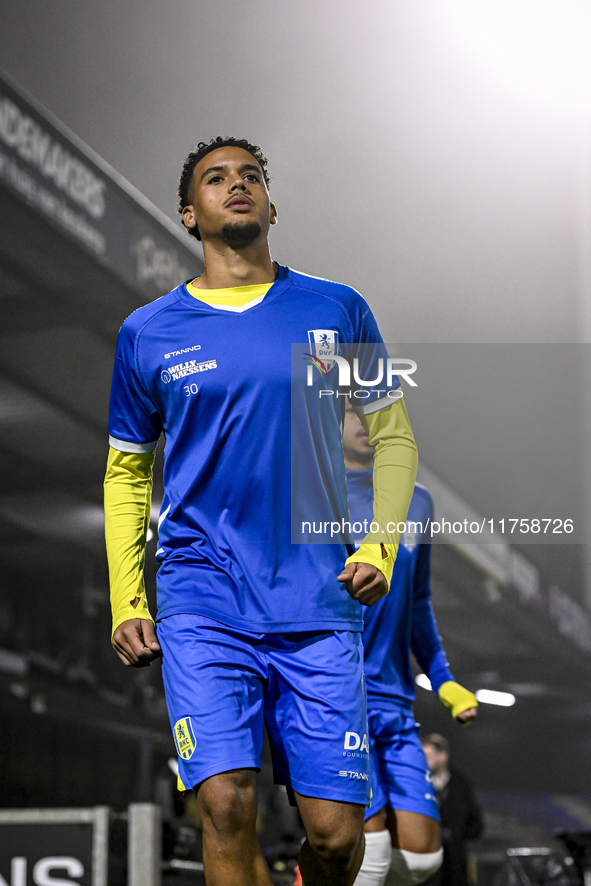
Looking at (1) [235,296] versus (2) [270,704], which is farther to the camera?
(1) [235,296]

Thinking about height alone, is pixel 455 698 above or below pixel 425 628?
below

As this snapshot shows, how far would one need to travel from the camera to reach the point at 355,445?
328cm

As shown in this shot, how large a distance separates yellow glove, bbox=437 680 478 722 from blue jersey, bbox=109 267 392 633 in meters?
1.16

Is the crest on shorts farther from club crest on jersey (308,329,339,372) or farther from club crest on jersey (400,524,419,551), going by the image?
club crest on jersey (400,524,419,551)

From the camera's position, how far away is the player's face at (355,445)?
10.7ft

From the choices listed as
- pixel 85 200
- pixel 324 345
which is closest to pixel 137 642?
pixel 324 345

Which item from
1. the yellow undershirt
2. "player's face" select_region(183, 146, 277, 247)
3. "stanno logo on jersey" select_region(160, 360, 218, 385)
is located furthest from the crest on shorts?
"player's face" select_region(183, 146, 277, 247)

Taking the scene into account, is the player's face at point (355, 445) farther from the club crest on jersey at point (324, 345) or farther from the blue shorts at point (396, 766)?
the club crest on jersey at point (324, 345)

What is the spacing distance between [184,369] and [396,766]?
4.97ft

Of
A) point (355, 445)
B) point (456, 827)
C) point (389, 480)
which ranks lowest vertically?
point (456, 827)

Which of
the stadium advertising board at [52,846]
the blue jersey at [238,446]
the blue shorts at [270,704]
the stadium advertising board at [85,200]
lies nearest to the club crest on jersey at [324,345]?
the blue jersey at [238,446]

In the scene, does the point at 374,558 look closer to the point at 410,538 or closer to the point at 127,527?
the point at 127,527

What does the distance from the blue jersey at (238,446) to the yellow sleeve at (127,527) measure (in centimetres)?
5

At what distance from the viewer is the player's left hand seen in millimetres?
1987
